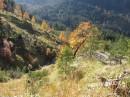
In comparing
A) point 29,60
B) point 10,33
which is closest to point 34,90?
point 29,60

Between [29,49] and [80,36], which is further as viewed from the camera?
[29,49]

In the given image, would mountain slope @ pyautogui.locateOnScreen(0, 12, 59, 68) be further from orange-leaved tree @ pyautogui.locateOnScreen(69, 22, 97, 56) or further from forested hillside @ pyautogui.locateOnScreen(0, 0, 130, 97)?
orange-leaved tree @ pyautogui.locateOnScreen(69, 22, 97, 56)

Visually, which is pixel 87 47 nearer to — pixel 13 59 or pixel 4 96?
pixel 13 59

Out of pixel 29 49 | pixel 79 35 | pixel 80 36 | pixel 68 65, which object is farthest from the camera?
pixel 29 49

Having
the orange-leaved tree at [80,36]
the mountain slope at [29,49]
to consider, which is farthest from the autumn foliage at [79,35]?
the mountain slope at [29,49]

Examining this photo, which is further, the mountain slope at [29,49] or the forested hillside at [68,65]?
the mountain slope at [29,49]

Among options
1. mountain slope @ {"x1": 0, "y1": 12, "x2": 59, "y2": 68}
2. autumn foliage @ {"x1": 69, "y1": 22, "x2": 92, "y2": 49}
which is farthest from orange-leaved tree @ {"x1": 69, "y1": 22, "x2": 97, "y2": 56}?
mountain slope @ {"x1": 0, "y1": 12, "x2": 59, "y2": 68}

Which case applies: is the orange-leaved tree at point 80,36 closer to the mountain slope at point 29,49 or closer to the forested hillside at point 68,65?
the forested hillside at point 68,65

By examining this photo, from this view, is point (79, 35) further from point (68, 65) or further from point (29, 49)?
point (68, 65)

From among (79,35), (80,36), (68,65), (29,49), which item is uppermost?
(68,65)

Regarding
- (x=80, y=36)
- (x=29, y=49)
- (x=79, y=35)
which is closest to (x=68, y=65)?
(x=80, y=36)

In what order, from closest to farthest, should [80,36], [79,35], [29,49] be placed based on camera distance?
[80,36]
[79,35]
[29,49]

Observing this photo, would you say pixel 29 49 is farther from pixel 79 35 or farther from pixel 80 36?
pixel 80 36

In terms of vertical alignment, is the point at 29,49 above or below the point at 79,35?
below
